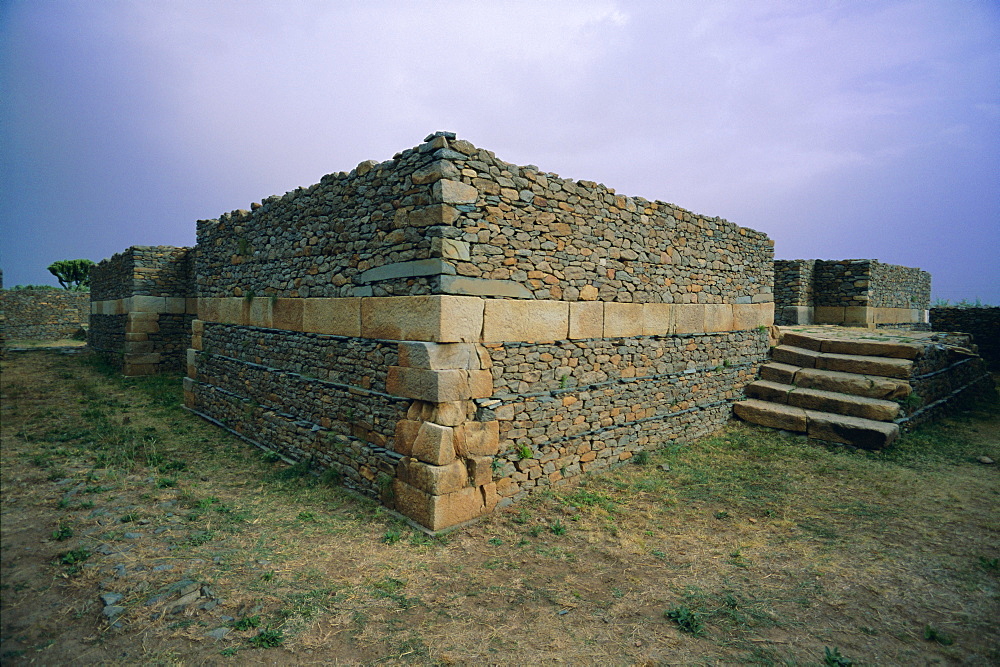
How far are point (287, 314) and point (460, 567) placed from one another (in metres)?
4.87

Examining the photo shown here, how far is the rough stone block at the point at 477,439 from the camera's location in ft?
17.1

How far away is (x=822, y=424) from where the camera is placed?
8094 mm

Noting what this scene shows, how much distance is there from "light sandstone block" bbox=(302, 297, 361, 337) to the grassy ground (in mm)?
2036

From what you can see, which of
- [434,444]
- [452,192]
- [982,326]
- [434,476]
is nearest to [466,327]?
[434,444]

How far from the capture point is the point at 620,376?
7.12 meters

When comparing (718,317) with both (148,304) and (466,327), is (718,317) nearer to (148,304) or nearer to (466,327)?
(466,327)

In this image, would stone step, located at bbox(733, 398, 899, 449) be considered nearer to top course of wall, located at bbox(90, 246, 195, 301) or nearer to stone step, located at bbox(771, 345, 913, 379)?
stone step, located at bbox(771, 345, 913, 379)

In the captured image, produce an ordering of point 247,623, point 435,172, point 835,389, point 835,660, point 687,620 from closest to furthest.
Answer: point 835,660 → point 247,623 → point 687,620 → point 435,172 → point 835,389

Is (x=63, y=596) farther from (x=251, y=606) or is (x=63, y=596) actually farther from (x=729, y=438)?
(x=729, y=438)

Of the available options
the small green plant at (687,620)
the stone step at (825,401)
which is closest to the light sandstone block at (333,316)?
the small green plant at (687,620)

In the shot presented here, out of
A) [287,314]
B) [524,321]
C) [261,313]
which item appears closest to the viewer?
[524,321]

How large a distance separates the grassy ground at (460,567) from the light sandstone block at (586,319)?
2.07m

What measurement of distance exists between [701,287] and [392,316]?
578cm

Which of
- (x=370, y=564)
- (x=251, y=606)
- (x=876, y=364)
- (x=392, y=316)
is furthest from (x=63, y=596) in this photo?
(x=876, y=364)
